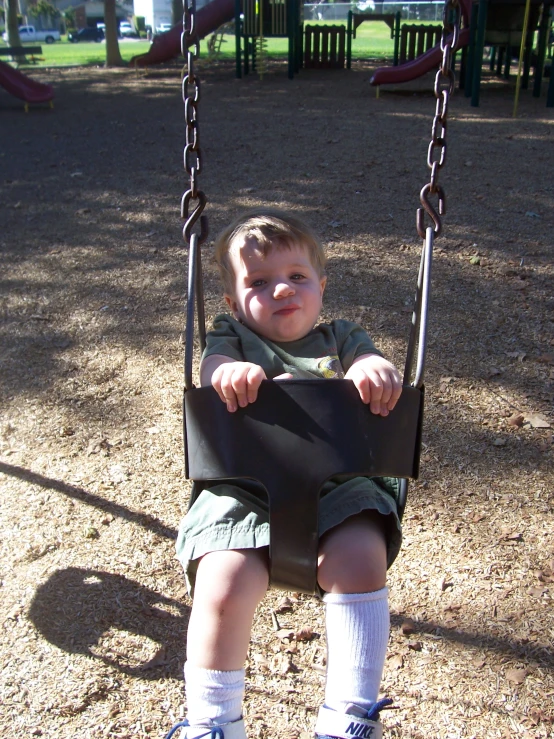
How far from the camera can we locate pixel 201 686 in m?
1.47

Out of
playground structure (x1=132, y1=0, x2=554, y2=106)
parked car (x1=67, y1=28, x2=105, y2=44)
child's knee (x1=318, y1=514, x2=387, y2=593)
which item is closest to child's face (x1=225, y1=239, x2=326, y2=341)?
child's knee (x1=318, y1=514, x2=387, y2=593)

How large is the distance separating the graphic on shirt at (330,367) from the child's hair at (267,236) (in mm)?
228

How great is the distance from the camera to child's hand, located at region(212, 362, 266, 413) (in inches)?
60.8

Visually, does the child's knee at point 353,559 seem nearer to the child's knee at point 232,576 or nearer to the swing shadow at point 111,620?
the child's knee at point 232,576

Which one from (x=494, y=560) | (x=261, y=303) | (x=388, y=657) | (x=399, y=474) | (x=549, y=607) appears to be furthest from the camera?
(x=494, y=560)

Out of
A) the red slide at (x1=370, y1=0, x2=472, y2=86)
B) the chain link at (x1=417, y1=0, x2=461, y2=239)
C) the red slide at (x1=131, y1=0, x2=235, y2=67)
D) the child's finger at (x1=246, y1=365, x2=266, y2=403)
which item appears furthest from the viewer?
the red slide at (x1=131, y1=0, x2=235, y2=67)

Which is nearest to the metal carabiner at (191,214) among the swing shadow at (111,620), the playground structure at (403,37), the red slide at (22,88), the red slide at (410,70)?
the swing shadow at (111,620)

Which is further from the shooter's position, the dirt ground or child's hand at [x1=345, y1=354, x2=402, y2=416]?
the dirt ground

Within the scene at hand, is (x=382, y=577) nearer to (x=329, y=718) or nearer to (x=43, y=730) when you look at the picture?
(x=329, y=718)

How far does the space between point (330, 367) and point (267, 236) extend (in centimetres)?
36

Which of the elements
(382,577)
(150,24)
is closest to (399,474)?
(382,577)

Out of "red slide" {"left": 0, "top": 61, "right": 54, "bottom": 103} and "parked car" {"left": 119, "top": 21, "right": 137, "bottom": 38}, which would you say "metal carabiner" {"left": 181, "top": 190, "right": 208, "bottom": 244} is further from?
"parked car" {"left": 119, "top": 21, "right": 137, "bottom": 38}

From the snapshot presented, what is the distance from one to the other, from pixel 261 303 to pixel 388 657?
1.04 m

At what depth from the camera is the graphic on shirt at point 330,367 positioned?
73.0 inches
